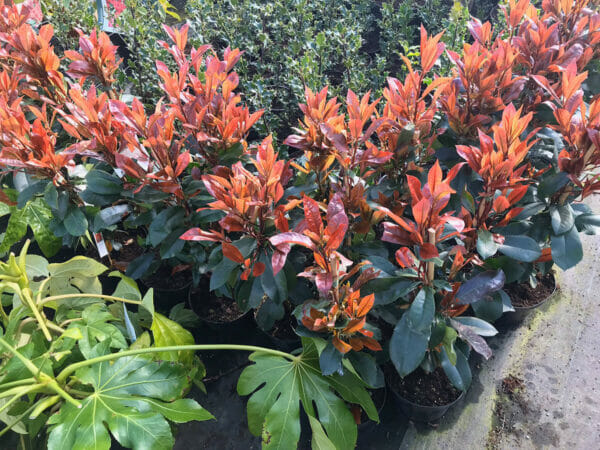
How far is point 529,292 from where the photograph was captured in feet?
7.24

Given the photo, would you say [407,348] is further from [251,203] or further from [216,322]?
[216,322]

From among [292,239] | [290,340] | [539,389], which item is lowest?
[539,389]

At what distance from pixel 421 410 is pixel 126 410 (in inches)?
44.6

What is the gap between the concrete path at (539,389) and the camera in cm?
187

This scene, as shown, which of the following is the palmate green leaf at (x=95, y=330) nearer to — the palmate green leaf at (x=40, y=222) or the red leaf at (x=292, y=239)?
the palmate green leaf at (x=40, y=222)

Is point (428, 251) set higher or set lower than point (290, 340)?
higher

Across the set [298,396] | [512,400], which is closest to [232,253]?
[298,396]

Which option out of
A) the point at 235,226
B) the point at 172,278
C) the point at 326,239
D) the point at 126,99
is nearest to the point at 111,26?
the point at 126,99

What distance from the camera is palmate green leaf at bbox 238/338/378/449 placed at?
1418 mm

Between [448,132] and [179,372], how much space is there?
4.62 ft

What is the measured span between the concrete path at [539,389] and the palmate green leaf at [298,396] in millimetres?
579

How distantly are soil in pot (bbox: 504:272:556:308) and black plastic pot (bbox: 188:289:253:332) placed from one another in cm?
130

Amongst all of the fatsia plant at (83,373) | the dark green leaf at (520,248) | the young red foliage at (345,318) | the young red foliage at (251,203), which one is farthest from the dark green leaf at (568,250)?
the fatsia plant at (83,373)

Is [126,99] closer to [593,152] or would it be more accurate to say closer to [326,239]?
[326,239]
